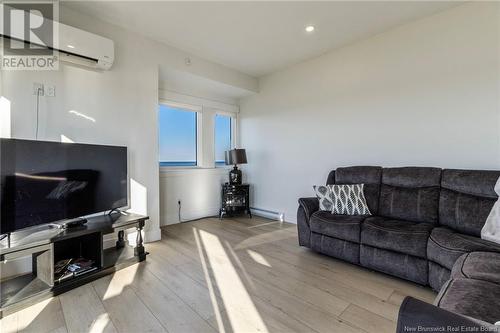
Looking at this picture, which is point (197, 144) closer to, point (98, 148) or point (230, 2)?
point (98, 148)

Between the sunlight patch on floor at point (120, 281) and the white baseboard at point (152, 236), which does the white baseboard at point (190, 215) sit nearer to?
the white baseboard at point (152, 236)

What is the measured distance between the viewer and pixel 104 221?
233 centimetres

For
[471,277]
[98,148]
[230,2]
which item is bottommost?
[471,277]

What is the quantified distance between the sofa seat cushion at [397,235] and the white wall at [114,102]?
102 inches

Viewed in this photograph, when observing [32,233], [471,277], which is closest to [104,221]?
[32,233]

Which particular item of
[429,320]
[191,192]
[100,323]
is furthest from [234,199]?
[429,320]

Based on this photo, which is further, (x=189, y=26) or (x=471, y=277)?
(x=189, y=26)

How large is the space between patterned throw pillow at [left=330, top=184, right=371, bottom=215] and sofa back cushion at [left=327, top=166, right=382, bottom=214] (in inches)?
3.0

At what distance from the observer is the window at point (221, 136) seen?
4.71m

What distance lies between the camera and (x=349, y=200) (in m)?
2.67

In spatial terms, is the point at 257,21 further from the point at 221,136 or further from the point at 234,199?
the point at 234,199

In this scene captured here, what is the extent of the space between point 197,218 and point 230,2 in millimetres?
3308

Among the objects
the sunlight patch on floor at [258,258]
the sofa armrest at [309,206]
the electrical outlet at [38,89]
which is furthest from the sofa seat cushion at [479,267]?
the electrical outlet at [38,89]

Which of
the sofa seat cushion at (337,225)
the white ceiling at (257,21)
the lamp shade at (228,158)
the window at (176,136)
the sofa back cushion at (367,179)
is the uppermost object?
the white ceiling at (257,21)
